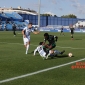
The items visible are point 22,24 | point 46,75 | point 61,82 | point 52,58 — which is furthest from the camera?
point 22,24

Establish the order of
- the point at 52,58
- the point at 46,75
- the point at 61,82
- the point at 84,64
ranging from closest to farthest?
the point at 61,82 → the point at 46,75 → the point at 84,64 → the point at 52,58

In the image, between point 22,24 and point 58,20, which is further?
point 58,20

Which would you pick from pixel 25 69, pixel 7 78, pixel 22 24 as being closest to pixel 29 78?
pixel 7 78

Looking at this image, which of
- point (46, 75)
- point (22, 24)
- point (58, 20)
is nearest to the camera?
point (46, 75)

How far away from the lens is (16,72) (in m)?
8.86

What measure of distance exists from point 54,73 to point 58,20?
302ft

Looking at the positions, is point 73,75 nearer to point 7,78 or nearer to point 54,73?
point 54,73

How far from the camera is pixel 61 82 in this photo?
7.49 meters

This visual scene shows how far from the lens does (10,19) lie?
8350 centimetres

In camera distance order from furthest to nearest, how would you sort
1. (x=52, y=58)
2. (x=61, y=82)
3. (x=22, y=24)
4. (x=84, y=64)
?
(x=22, y=24) → (x=52, y=58) → (x=84, y=64) → (x=61, y=82)

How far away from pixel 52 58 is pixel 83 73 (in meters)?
3.92

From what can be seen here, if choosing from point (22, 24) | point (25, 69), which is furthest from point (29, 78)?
point (22, 24)

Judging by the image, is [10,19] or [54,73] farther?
[10,19]

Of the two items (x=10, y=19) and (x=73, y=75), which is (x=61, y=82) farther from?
(x=10, y=19)
